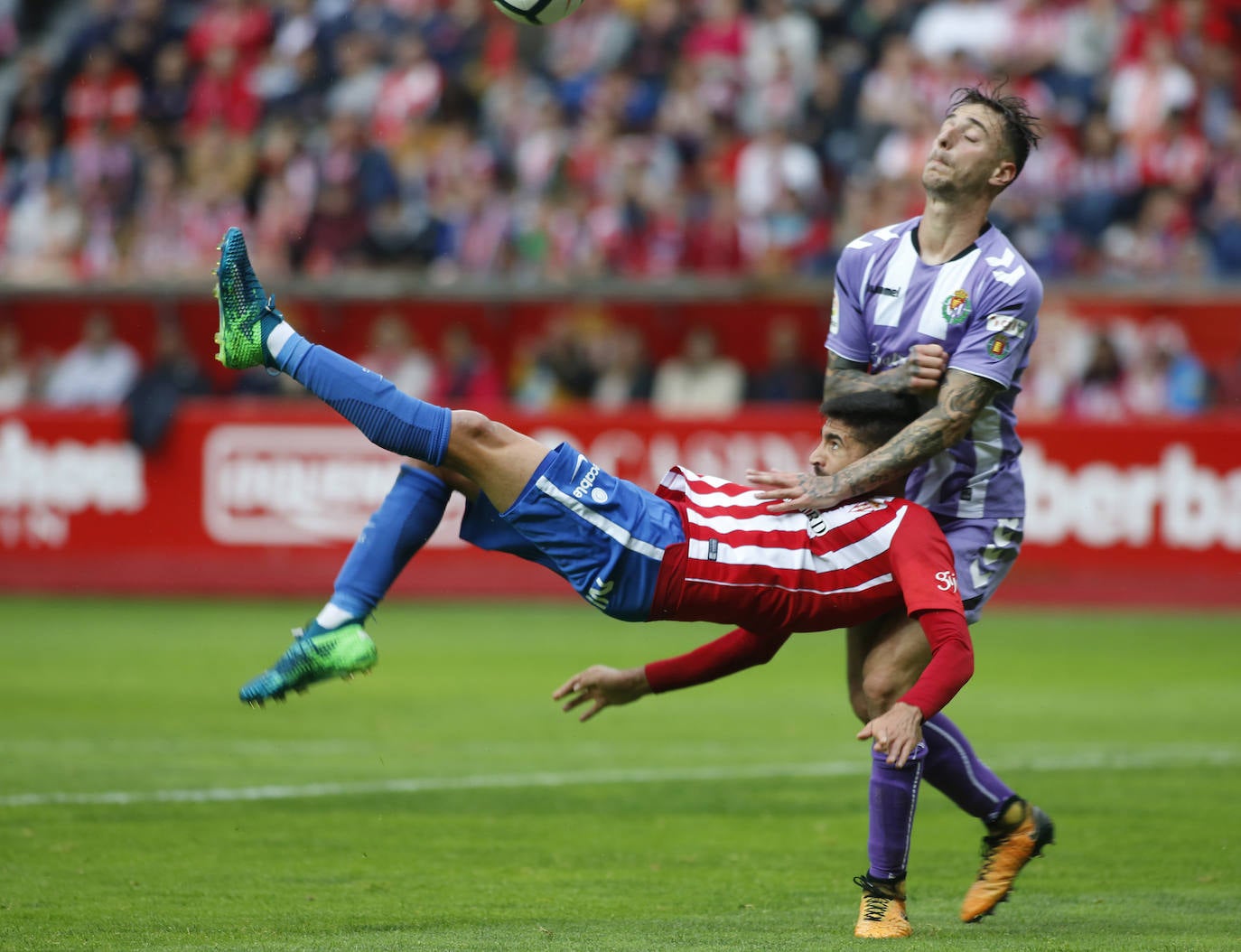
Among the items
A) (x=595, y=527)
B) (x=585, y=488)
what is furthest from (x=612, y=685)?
(x=585, y=488)

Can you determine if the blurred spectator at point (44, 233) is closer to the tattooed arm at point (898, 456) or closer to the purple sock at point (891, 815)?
the tattooed arm at point (898, 456)

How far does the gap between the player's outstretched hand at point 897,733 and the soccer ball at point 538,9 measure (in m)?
3.63

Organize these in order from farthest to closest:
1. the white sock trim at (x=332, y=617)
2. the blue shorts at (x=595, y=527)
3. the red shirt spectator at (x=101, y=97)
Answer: the red shirt spectator at (x=101, y=97) → the white sock trim at (x=332, y=617) → the blue shorts at (x=595, y=527)

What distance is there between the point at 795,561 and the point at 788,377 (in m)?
11.2

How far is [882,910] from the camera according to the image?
5465mm

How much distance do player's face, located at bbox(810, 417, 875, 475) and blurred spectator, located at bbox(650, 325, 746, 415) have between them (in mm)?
10850

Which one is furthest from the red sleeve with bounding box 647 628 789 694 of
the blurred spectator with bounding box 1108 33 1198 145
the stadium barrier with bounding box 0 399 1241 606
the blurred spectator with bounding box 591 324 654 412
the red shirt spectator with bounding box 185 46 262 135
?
the red shirt spectator with bounding box 185 46 262 135

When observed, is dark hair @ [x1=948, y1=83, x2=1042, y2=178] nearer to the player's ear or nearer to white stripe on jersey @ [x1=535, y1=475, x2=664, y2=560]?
the player's ear

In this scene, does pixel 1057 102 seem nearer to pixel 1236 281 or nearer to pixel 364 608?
pixel 1236 281

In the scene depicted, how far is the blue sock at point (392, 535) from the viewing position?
5875 mm

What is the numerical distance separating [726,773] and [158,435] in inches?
360

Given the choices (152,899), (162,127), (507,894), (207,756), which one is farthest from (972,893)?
(162,127)

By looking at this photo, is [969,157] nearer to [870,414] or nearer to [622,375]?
[870,414]

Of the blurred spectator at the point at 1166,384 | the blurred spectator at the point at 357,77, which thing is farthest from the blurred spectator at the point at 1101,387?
the blurred spectator at the point at 357,77
